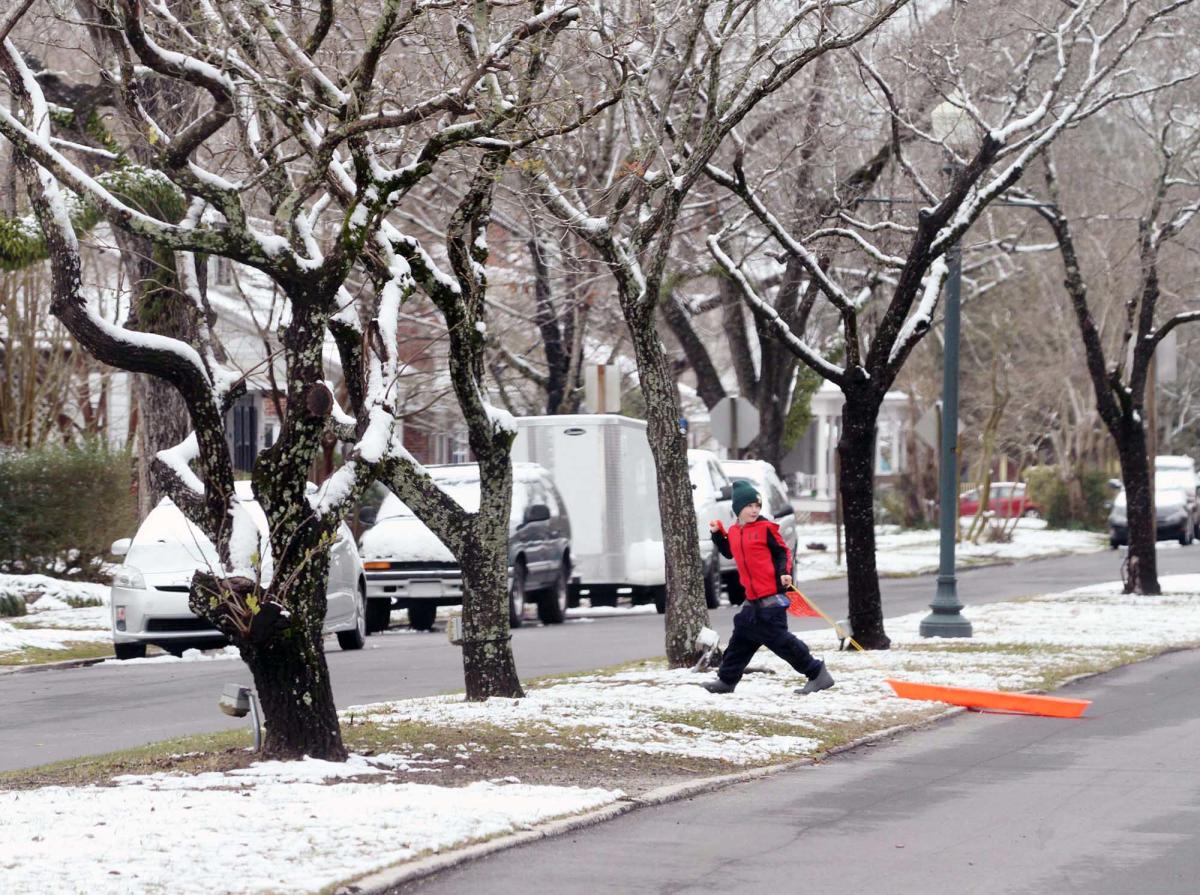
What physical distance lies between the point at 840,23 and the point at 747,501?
7.43m

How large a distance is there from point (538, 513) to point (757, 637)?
9939mm

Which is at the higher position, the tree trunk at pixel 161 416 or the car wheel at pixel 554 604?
the tree trunk at pixel 161 416

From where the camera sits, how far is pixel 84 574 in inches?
1069

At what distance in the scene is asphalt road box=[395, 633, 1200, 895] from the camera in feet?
25.8

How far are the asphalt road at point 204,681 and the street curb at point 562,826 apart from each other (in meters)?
4.07

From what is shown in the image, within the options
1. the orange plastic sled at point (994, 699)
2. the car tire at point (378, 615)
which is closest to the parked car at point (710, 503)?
the car tire at point (378, 615)

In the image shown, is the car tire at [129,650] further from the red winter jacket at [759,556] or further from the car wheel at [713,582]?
the car wheel at [713,582]

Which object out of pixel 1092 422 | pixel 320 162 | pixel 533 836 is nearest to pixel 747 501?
pixel 320 162

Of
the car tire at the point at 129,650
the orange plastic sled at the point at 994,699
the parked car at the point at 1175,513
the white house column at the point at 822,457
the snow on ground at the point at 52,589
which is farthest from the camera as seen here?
the white house column at the point at 822,457

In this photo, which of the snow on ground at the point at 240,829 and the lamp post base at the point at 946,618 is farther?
the lamp post base at the point at 946,618

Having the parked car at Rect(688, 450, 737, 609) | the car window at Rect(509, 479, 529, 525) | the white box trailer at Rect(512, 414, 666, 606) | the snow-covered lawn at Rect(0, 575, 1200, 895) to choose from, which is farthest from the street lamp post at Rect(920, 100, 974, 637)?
the white box trailer at Rect(512, 414, 666, 606)

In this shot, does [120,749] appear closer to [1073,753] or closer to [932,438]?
[1073,753]

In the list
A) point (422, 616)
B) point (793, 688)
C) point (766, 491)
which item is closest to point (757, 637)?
point (793, 688)

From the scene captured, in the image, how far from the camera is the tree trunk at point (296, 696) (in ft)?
33.6
